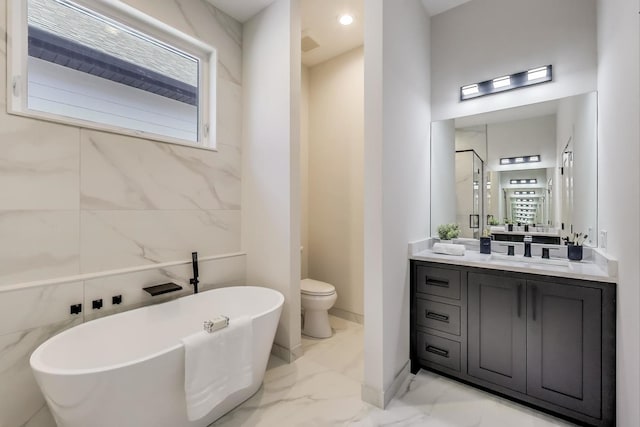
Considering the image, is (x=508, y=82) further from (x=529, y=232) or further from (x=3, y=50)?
(x=3, y=50)

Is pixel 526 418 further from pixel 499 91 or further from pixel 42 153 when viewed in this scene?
pixel 42 153

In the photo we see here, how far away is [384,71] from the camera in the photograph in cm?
182

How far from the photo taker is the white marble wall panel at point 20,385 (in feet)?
4.97

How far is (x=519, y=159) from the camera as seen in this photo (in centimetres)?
231

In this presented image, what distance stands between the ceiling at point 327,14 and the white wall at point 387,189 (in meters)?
0.55

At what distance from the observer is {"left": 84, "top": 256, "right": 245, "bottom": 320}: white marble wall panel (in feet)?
6.14

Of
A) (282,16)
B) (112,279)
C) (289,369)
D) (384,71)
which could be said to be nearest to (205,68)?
(282,16)

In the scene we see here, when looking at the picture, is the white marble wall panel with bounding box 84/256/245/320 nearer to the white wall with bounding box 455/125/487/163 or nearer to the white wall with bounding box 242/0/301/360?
the white wall with bounding box 242/0/301/360

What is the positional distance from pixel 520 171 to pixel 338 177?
1745 mm

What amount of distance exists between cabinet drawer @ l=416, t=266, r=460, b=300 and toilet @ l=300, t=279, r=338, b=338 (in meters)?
0.92

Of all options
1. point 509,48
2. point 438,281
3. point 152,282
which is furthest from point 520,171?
point 152,282

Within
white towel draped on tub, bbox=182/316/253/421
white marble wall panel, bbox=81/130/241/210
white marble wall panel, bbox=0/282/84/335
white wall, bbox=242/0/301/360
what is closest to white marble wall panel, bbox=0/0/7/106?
white marble wall panel, bbox=81/130/241/210

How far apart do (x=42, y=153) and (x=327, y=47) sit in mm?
2753

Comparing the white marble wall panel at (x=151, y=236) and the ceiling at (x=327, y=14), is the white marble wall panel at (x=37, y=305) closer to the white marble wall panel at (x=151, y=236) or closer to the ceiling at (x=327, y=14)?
the white marble wall panel at (x=151, y=236)
